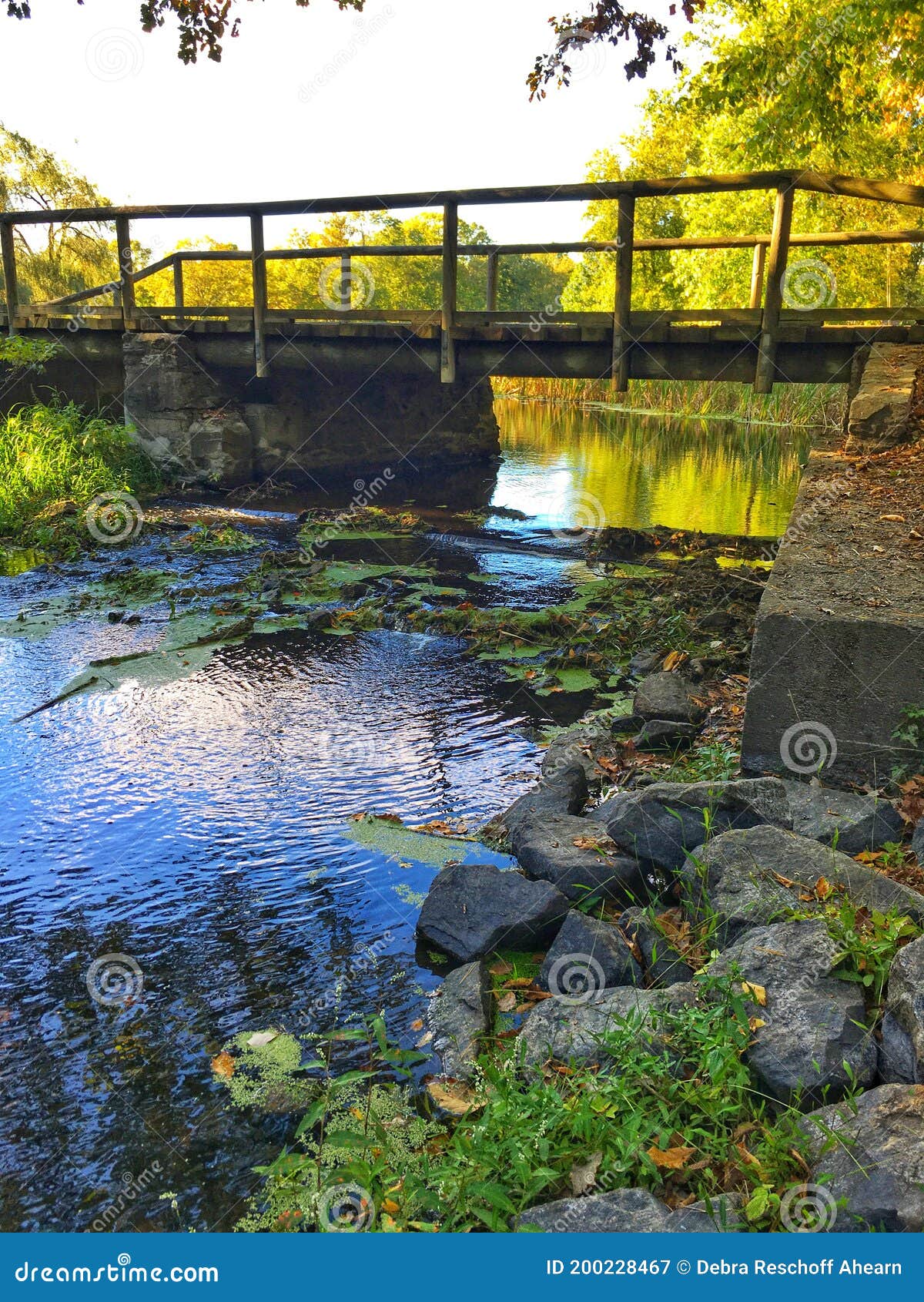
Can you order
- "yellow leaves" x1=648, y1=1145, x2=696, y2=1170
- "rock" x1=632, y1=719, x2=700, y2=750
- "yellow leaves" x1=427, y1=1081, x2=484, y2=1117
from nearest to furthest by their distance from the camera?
"yellow leaves" x1=648, y1=1145, x2=696, y2=1170
"yellow leaves" x1=427, y1=1081, x2=484, y2=1117
"rock" x1=632, y1=719, x2=700, y2=750

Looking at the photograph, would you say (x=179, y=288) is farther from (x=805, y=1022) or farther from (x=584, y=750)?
(x=805, y=1022)

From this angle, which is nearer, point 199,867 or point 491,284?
point 199,867

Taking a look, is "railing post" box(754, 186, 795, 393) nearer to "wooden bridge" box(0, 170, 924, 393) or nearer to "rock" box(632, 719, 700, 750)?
"wooden bridge" box(0, 170, 924, 393)

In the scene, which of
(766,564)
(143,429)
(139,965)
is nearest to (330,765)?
(139,965)

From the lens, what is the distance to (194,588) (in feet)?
28.4

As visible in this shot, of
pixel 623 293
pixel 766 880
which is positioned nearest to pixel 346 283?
pixel 623 293

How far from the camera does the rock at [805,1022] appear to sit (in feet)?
7.98

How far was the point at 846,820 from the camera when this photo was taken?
3.53 meters

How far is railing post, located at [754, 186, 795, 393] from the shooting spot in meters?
9.41

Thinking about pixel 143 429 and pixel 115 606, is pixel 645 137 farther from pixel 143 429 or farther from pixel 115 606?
pixel 115 606

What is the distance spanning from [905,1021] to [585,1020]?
2.66ft

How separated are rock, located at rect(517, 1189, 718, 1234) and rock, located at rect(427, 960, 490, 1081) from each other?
2.30ft

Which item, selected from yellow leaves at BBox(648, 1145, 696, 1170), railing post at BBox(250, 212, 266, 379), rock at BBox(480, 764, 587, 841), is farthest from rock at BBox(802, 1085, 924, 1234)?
railing post at BBox(250, 212, 266, 379)

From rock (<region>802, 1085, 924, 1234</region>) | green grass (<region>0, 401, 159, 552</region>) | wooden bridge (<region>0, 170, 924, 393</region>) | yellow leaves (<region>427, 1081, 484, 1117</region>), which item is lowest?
yellow leaves (<region>427, 1081, 484, 1117</region>)
